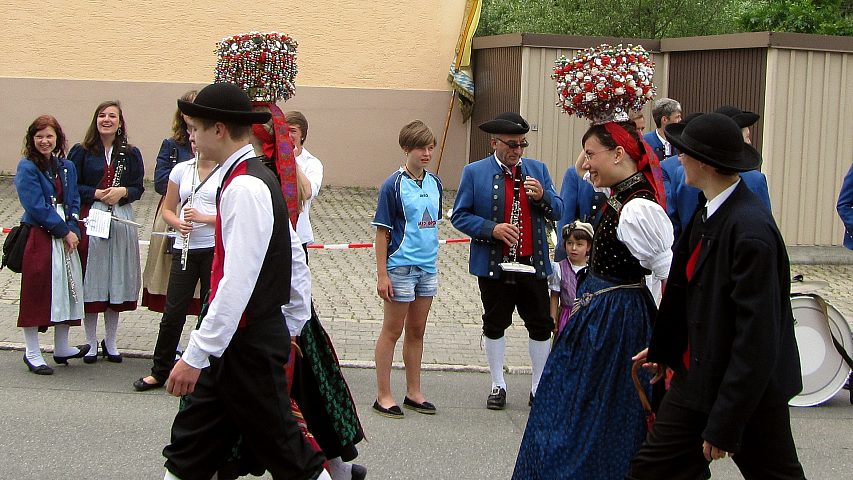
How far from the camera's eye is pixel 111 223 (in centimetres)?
768

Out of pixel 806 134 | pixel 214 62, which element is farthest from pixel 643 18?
pixel 214 62

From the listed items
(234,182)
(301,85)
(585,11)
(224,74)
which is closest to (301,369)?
(234,182)

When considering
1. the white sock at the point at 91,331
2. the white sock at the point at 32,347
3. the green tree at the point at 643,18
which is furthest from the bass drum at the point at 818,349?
the green tree at the point at 643,18

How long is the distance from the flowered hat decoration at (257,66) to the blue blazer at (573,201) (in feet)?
7.73

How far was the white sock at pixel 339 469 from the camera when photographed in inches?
193

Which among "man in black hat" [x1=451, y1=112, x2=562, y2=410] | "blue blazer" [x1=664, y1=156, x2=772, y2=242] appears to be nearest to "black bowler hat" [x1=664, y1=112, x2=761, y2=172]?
"man in black hat" [x1=451, y1=112, x2=562, y2=410]

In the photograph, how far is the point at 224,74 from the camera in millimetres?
5590

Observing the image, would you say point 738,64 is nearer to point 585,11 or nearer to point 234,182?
point 585,11

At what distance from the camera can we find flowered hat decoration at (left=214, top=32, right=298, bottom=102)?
18.2 ft

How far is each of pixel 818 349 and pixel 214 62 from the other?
12305mm

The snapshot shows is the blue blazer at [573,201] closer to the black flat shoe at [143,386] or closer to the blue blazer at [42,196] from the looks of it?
the black flat shoe at [143,386]

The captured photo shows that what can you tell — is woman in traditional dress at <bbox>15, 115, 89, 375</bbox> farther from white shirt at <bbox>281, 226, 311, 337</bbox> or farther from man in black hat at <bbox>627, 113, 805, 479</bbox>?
man in black hat at <bbox>627, 113, 805, 479</bbox>

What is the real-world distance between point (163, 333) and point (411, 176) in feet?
6.41

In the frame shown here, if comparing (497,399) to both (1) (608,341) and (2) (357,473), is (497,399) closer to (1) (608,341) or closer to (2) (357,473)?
(2) (357,473)
